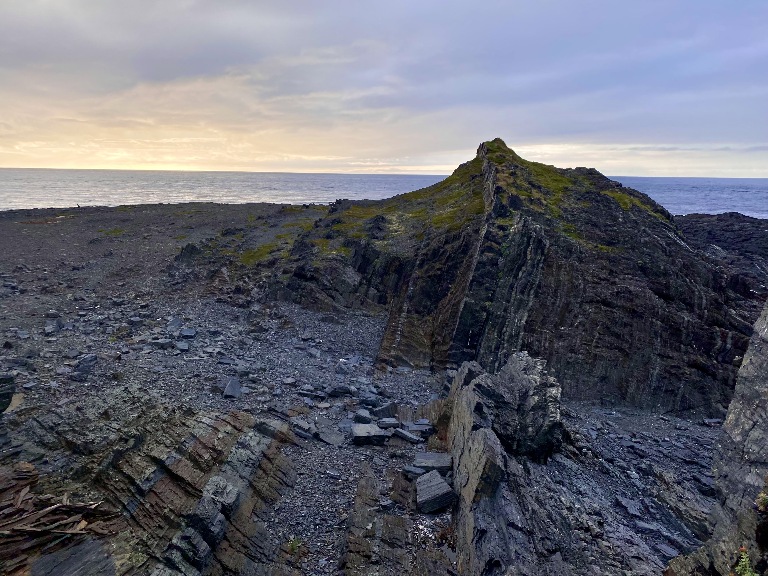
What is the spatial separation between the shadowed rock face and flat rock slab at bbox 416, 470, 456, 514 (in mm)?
14069

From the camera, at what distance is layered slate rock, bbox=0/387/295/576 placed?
1457 cm

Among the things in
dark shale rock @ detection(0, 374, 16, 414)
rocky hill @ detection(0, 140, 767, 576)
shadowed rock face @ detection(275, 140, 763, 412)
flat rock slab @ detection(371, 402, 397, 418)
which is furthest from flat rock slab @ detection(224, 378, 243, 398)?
shadowed rock face @ detection(275, 140, 763, 412)

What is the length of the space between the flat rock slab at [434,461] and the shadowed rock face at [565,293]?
1160 cm

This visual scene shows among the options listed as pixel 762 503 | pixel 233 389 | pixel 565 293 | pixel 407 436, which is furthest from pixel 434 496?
pixel 565 293

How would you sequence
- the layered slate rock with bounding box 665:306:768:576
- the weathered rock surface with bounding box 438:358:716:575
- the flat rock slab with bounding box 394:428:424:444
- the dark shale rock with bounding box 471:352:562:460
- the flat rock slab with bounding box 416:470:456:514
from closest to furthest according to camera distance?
the layered slate rock with bounding box 665:306:768:576 < the weathered rock surface with bounding box 438:358:716:575 < the flat rock slab with bounding box 416:470:456:514 < the dark shale rock with bounding box 471:352:562:460 < the flat rock slab with bounding box 394:428:424:444

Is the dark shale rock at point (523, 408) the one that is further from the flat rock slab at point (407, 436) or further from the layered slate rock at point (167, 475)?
the layered slate rock at point (167, 475)

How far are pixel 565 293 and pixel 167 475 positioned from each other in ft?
84.9

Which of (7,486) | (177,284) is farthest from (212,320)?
(7,486)

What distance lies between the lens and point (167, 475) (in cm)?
1689

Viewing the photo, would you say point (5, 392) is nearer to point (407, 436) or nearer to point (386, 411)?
point (386, 411)

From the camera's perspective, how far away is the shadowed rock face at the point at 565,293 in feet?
94.6

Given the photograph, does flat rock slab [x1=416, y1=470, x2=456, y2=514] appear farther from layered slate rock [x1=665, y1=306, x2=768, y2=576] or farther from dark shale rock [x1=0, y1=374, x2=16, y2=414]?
dark shale rock [x1=0, y1=374, x2=16, y2=414]

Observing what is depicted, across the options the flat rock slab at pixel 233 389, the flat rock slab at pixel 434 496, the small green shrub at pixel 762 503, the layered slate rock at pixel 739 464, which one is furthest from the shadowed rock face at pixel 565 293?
the small green shrub at pixel 762 503

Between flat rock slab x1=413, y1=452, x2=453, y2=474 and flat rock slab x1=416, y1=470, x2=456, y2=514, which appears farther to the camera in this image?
flat rock slab x1=413, y1=452, x2=453, y2=474
